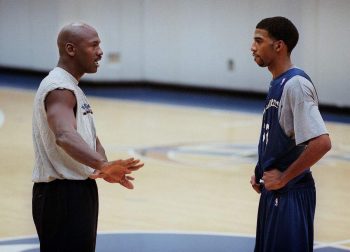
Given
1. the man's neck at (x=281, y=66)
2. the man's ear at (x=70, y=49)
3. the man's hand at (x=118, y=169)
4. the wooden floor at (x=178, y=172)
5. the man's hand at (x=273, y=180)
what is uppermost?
the man's ear at (x=70, y=49)

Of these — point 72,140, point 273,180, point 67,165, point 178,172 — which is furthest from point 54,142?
point 178,172

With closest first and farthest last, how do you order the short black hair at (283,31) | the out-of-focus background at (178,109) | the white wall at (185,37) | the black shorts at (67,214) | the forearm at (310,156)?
1. the forearm at (310,156)
2. the black shorts at (67,214)
3. the short black hair at (283,31)
4. the out-of-focus background at (178,109)
5. the white wall at (185,37)

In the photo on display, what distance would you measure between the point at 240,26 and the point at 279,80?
1359cm

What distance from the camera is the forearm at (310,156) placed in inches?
192

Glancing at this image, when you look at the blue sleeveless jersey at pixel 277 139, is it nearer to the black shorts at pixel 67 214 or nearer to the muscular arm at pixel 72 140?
the muscular arm at pixel 72 140

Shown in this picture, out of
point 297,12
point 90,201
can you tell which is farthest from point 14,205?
point 297,12

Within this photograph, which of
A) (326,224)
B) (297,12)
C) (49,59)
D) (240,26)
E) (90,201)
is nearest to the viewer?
(90,201)

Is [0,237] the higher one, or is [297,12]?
[297,12]

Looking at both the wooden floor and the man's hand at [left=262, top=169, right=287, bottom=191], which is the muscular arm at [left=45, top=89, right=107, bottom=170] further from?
the wooden floor

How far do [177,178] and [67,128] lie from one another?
6.38 meters

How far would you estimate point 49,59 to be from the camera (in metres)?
20.5

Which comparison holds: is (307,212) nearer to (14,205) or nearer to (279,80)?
(279,80)

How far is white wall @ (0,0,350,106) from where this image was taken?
56.4 ft

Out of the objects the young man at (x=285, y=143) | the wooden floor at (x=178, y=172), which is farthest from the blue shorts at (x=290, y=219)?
the wooden floor at (x=178, y=172)
